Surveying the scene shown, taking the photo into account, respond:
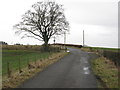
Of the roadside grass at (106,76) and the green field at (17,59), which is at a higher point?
the roadside grass at (106,76)

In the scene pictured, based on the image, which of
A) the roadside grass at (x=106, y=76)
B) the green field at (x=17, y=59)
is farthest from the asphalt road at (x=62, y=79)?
the green field at (x=17, y=59)

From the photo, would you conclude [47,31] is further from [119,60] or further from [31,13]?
[119,60]

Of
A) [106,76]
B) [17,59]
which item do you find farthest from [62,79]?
[17,59]

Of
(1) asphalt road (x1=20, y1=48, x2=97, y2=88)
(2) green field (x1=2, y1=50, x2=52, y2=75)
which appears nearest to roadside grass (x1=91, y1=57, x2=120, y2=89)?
(1) asphalt road (x1=20, y1=48, x2=97, y2=88)

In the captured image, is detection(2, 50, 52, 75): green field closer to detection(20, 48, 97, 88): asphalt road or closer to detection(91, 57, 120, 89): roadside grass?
detection(20, 48, 97, 88): asphalt road

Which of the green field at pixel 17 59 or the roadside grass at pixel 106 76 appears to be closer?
the roadside grass at pixel 106 76

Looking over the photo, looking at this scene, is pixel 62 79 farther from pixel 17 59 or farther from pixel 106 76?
pixel 17 59

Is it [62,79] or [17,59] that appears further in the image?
[17,59]

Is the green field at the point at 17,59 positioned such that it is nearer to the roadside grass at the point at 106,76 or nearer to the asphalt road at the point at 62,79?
the asphalt road at the point at 62,79

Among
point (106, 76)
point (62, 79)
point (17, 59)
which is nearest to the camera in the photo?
point (62, 79)

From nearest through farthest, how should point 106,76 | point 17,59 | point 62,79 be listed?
1. point 62,79
2. point 106,76
3. point 17,59

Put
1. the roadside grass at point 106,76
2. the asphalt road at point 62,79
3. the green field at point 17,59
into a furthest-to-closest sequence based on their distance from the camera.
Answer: the green field at point 17,59 < the roadside grass at point 106,76 < the asphalt road at point 62,79

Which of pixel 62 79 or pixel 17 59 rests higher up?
pixel 62 79

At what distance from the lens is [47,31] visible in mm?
63344
